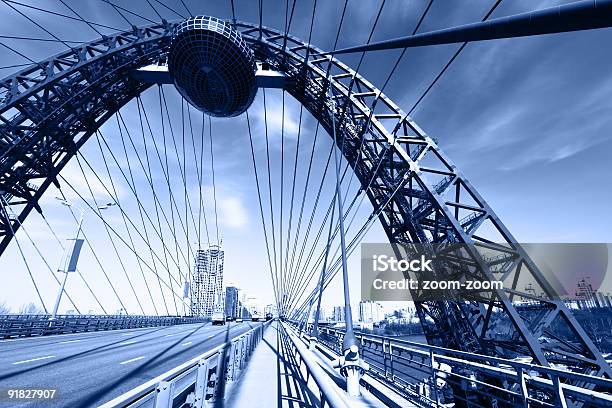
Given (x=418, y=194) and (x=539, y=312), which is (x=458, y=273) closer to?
(x=539, y=312)

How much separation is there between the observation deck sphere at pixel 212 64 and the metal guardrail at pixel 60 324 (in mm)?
22953

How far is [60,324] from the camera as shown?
26.0 metres

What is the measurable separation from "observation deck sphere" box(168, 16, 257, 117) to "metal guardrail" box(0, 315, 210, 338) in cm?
2295

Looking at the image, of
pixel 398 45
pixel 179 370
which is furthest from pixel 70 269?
pixel 398 45

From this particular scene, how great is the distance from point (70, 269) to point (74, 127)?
11280mm

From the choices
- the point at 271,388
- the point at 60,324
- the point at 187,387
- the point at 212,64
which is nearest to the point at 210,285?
the point at 60,324

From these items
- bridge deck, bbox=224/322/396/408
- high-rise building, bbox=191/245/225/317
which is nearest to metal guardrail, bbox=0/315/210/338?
bridge deck, bbox=224/322/396/408

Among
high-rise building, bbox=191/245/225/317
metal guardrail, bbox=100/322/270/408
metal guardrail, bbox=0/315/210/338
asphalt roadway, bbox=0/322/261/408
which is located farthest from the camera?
high-rise building, bbox=191/245/225/317

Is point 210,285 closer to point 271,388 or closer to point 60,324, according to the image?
point 60,324

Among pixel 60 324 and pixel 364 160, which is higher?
pixel 364 160

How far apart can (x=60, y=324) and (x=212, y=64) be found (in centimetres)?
2880

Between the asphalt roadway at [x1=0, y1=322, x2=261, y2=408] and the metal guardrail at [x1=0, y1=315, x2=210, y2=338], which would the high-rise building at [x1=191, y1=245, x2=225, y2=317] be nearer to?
the metal guardrail at [x1=0, y1=315, x2=210, y2=338]

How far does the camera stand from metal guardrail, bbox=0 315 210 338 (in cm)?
2116

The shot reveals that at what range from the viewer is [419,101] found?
985cm
